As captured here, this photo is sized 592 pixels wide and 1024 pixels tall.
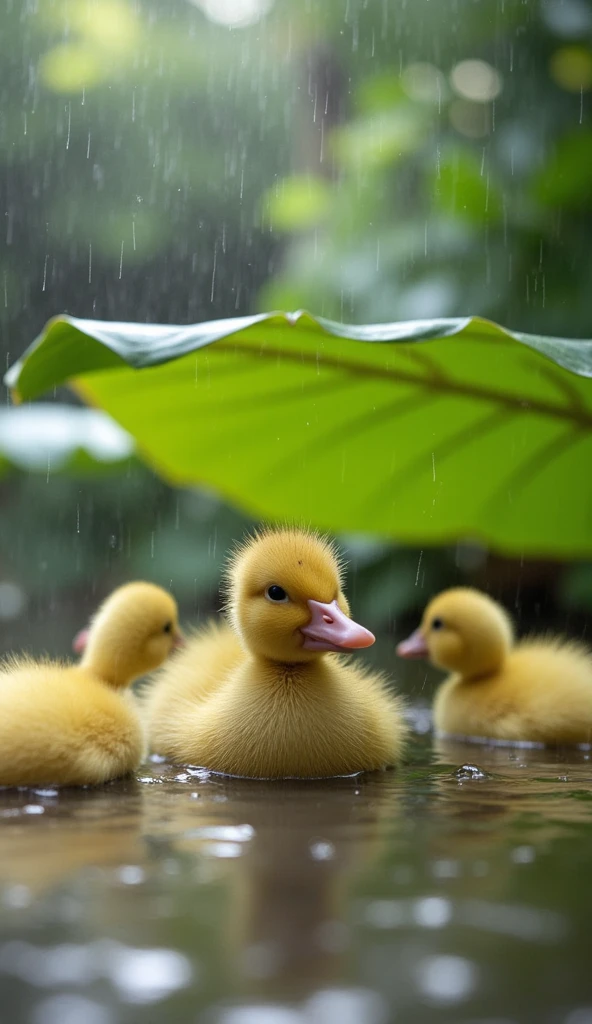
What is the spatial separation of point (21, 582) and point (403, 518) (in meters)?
5.35

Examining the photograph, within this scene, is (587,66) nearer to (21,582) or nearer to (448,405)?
(448,405)

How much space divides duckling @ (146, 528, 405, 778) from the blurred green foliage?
8.87 ft

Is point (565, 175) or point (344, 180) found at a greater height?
point (344, 180)

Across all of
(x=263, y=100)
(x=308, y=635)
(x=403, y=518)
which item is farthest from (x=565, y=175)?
(x=263, y=100)

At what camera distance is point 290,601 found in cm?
213

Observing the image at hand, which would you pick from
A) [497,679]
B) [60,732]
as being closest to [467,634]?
[497,679]

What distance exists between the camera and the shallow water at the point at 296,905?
0.99 m

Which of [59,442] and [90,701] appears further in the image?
[59,442]

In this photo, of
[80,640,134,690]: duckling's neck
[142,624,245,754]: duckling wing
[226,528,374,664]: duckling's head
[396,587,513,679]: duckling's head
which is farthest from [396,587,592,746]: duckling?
[80,640,134,690]: duckling's neck

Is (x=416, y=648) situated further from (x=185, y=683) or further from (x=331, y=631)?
(x=331, y=631)

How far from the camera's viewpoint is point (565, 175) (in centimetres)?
519

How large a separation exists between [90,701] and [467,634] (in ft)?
3.46

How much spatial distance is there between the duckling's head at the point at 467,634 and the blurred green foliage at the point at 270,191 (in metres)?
2.32

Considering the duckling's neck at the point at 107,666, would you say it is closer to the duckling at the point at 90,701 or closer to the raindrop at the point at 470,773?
the duckling at the point at 90,701
